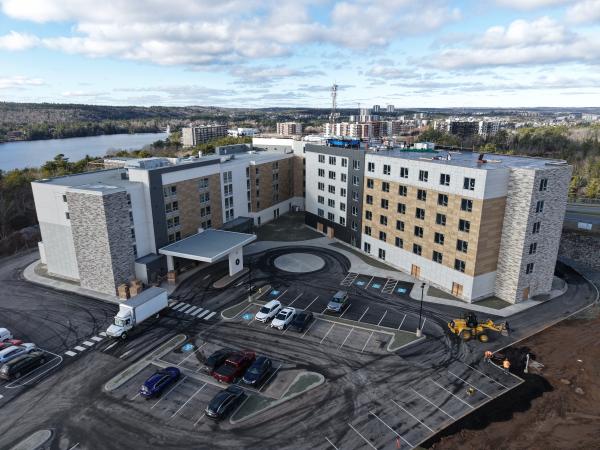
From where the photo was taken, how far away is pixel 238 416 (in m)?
29.3

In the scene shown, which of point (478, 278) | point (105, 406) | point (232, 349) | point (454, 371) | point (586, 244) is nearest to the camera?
point (105, 406)

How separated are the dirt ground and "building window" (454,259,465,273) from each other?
11.3 m

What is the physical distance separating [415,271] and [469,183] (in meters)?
15.3

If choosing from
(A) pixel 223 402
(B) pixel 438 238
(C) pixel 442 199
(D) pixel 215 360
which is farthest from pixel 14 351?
(C) pixel 442 199

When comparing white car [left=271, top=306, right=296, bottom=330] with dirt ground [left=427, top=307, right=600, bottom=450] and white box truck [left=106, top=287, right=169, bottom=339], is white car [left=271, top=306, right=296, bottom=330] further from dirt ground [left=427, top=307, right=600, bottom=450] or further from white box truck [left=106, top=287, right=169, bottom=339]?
dirt ground [left=427, top=307, right=600, bottom=450]

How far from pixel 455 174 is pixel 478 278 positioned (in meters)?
13.2

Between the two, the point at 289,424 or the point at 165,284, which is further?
the point at 165,284

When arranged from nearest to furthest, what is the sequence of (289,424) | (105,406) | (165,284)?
(289,424) → (105,406) → (165,284)

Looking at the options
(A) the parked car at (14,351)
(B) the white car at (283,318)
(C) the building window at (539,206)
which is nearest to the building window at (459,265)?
(C) the building window at (539,206)

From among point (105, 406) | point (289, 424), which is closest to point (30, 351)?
point (105, 406)

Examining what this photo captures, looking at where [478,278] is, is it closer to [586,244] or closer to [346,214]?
[346,214]

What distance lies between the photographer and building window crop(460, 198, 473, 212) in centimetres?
4565

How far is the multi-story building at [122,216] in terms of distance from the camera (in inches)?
1880

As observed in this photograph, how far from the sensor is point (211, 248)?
Answer: 53812mm
